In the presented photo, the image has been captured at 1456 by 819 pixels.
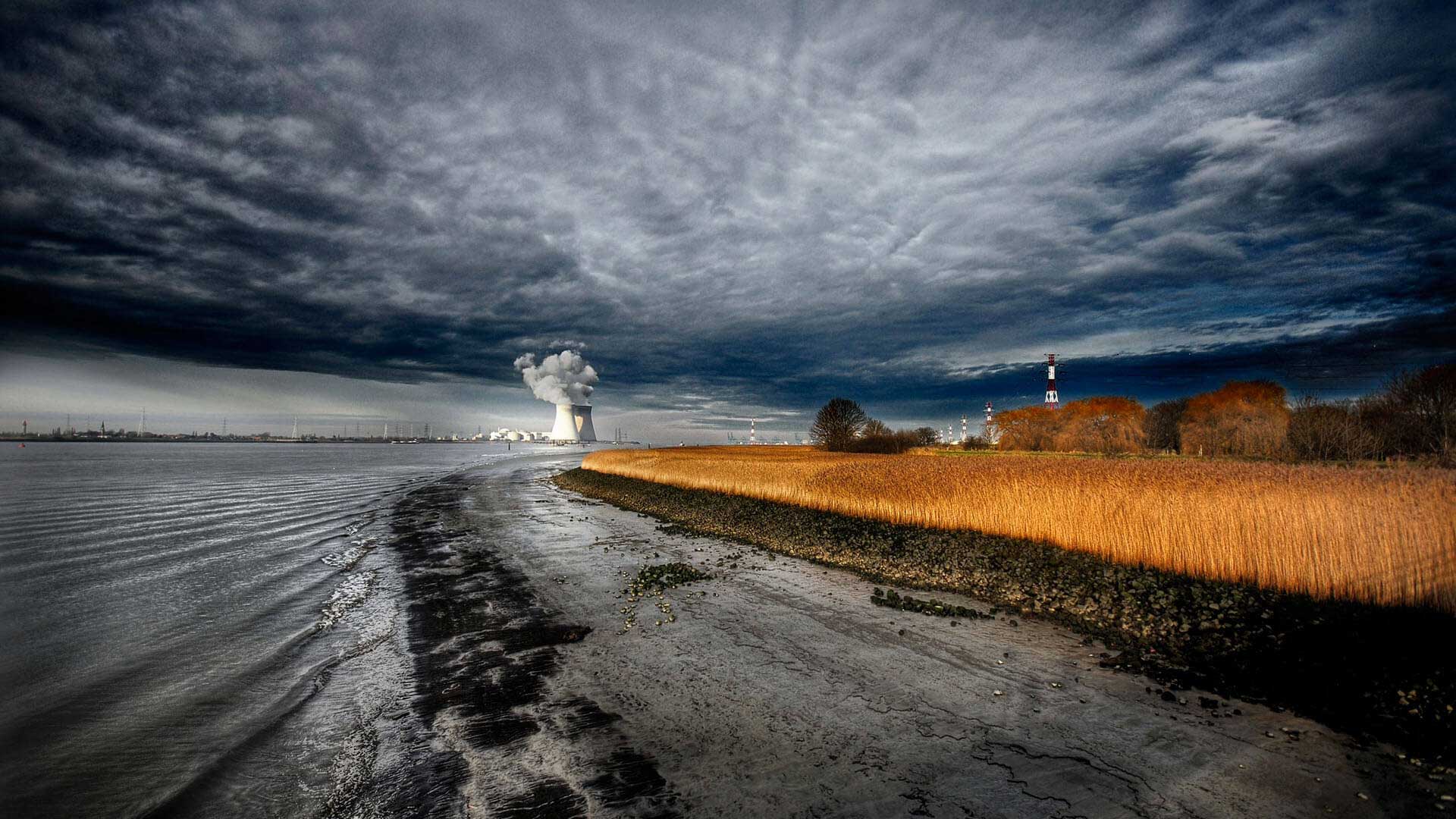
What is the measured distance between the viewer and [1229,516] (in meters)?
10.7

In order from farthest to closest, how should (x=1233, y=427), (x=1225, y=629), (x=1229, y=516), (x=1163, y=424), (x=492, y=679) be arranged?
(x=1163, y=424), (x=1233, y=427), (x=1229, y=516), (x=1225, y=629), (x=492, y=679)

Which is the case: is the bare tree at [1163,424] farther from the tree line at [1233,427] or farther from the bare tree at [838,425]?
the bare tree at [838,425]

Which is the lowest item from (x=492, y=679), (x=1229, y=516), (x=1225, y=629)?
(x=1225, y=629)

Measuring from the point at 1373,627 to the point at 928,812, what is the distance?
832 cm

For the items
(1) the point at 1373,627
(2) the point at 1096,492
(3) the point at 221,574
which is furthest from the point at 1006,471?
(3) the point at 221,574

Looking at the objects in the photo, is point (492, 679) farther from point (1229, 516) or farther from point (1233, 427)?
point (1233, 427)

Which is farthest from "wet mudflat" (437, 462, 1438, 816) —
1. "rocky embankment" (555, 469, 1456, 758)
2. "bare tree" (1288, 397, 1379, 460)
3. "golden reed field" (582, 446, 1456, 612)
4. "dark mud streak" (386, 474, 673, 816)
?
"bare tree" (1288, 397, 1379, 460)

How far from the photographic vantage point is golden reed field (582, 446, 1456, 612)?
855 cm

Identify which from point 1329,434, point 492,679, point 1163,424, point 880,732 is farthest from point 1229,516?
point 1163,424

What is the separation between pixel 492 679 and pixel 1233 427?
165 ft

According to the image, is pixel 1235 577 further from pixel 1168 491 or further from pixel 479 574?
pixel 479 574

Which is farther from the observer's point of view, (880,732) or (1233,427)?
(1233,427)

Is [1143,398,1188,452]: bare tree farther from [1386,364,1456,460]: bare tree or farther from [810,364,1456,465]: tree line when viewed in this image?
[1386,364,1456,460]: bare tree

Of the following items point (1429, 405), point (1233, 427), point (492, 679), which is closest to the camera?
point (492, 679)
